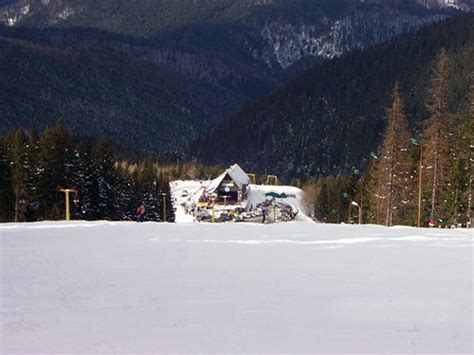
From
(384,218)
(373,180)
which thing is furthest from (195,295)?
(373,180)

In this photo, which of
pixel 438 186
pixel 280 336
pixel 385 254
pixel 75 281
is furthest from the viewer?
pixel 438 186

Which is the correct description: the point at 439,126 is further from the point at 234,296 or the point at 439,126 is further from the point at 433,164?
the point at 234,296

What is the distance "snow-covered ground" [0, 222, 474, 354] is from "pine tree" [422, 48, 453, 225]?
22.7 m

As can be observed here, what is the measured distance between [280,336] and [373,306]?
100 inches

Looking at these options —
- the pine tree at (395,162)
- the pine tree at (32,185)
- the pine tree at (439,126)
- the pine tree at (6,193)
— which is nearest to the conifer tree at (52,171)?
the pine tree at (32,185)

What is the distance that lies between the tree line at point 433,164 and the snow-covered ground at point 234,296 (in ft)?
73.7

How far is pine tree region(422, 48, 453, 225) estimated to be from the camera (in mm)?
41325

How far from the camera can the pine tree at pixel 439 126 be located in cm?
4133

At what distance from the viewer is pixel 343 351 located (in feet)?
29.8

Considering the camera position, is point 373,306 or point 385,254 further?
point 385,254

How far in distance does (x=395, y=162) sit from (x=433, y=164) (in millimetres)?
4777

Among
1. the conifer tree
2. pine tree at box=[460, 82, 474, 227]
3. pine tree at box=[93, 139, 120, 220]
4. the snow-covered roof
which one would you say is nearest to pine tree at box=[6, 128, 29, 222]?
the conifer tree

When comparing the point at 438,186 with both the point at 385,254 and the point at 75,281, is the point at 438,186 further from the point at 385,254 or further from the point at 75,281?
the point at 75,281

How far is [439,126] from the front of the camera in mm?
41750
